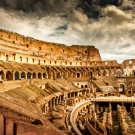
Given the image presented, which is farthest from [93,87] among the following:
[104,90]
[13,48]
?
[13,48]

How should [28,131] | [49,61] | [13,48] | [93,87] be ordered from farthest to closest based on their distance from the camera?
1. [49,61]
2. [93,87]
3. [13,48]
4. [28,131]

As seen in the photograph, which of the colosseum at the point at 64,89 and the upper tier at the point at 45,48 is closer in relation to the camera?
the colosseum at the point at 64,89

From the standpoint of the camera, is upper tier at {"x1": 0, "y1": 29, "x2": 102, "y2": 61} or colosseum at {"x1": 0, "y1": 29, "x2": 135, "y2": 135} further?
upper tier at {"x1": 0, "y1": 29, "x2": 102, "y2": 61}

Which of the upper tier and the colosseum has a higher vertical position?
the upper tier

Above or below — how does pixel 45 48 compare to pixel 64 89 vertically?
above

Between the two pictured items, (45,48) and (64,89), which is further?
(45,48)

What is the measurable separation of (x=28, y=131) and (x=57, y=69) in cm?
3362

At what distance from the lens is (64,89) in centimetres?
2914

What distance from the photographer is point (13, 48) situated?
1373 inches

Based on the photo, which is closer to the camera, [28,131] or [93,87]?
[28,131]

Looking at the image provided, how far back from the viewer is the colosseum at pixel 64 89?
12.9m

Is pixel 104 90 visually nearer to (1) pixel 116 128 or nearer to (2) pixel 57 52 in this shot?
(1) pixel 116 128

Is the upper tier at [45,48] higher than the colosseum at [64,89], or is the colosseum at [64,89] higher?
the upper tier at [45,48]

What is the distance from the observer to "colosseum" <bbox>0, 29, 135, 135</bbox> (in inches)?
508
